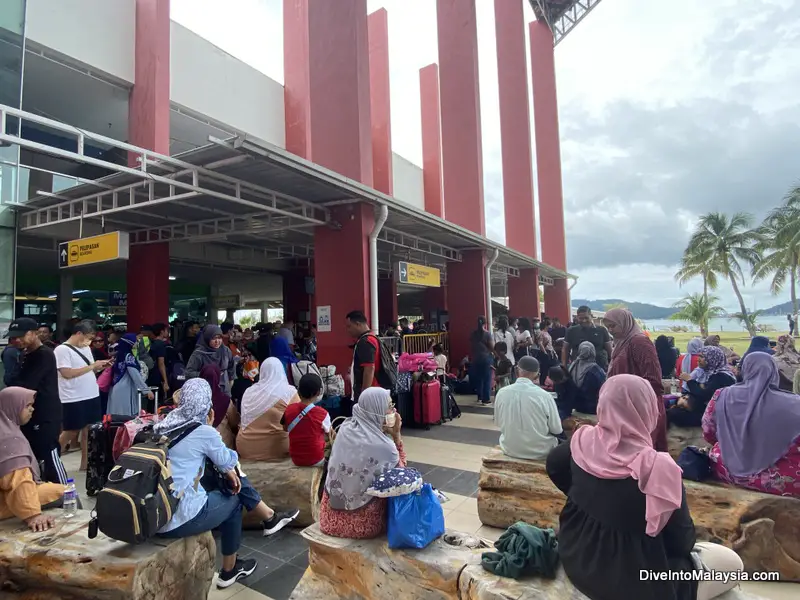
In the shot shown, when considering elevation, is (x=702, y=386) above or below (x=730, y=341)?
above

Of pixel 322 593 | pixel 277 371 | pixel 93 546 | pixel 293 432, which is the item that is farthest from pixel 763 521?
pixel 93 546

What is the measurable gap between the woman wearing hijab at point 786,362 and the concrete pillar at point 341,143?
6.00m

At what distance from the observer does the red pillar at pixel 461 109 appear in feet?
47.2

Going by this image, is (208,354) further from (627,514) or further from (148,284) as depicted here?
(148,284)

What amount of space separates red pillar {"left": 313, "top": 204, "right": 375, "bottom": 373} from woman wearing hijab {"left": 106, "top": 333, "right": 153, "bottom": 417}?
9.07 feet

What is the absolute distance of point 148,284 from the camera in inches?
380

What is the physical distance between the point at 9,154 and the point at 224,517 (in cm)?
814

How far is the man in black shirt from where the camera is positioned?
3.20m

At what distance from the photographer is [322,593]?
2.41 m

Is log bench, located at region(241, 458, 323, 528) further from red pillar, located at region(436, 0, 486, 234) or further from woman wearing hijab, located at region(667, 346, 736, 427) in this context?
red pillar, located at region(436, 0, 486, 234)

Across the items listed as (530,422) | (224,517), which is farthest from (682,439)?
(224,517)

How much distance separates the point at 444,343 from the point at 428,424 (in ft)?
16.9

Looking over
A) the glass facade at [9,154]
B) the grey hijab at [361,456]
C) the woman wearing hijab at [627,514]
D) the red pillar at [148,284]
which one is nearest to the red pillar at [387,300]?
the red pillar at [148,284]

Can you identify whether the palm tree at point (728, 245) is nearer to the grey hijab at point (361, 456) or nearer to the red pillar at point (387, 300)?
the red pillar at point (387, 300)
